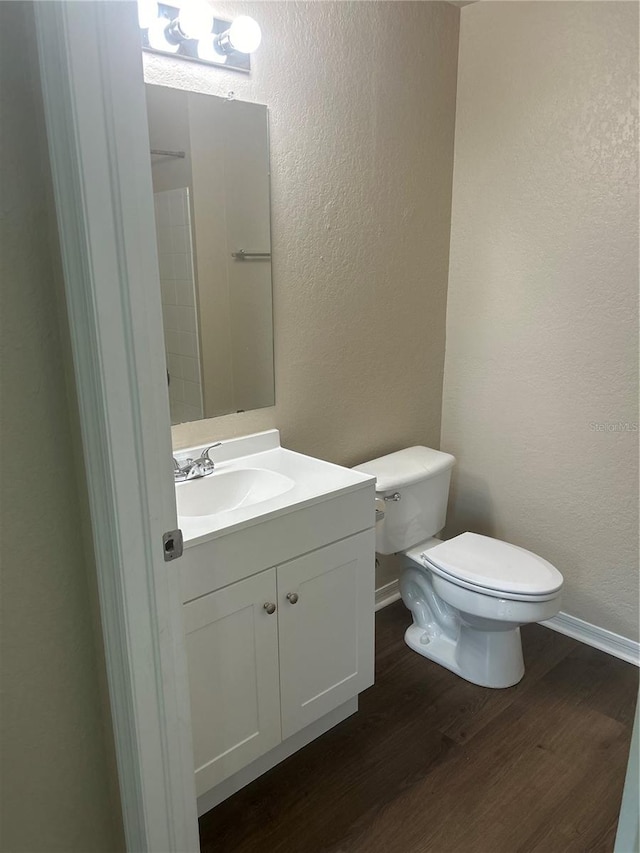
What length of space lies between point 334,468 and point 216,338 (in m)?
0.53

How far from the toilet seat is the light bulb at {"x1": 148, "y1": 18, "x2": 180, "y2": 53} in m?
1.73

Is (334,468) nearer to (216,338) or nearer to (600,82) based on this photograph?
(216,338)

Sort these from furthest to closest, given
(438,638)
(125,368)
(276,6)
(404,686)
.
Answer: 1. (438,638)
2. (404,686)
3. (276,6)
4. (125,368)

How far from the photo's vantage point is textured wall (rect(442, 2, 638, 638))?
2098 mm

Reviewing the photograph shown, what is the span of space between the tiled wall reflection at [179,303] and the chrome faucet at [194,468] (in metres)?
0.13

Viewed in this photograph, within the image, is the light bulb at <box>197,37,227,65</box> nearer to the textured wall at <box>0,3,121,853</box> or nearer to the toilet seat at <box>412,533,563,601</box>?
the textured wall at <box>0,3,121,853</box>

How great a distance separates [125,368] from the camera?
0.99m

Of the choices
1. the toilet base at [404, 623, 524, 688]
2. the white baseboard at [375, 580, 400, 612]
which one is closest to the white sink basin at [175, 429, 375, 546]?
the toilet base at [404, 623, 524, 688]

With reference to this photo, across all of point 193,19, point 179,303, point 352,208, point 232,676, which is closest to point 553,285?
point 352,208

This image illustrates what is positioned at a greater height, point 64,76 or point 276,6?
point 276,6

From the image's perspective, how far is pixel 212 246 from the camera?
1.87 m

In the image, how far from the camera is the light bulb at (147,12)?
157 centimetres

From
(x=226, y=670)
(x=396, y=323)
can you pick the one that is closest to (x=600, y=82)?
(x=396, y=323)

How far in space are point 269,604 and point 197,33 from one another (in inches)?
58.7
